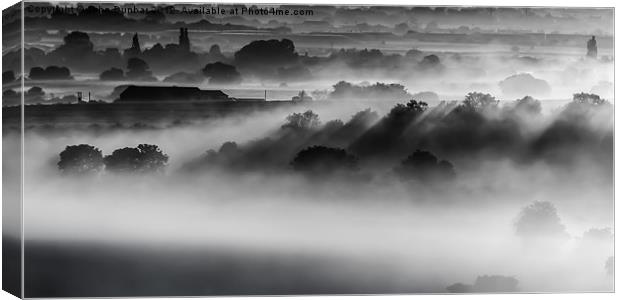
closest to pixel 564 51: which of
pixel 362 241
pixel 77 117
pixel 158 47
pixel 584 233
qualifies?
pixel 584 233

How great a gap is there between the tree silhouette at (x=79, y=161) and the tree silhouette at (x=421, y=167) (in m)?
2.39

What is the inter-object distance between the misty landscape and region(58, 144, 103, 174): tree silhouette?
0.04 feet

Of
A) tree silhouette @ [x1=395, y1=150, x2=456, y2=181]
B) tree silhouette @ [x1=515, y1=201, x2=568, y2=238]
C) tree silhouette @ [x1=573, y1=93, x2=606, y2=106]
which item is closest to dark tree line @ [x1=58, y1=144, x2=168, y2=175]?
tree silhouette @ [x1=395, y1=150, x2=456, y2=181]

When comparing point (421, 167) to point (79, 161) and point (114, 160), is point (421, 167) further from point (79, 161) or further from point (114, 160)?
point (79, 161)

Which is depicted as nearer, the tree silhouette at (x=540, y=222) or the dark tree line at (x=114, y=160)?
the dark tree line at (x=114, y=160)

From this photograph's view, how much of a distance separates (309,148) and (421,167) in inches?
36.2

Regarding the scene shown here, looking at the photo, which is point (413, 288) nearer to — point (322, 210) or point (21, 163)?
point (322, 210)

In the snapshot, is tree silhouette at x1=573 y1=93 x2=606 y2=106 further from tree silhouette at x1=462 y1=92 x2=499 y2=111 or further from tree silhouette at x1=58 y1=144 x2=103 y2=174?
tree silhouette at x1=58 y1=144 x2=103 y2=174

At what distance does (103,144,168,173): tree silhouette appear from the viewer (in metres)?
9.95

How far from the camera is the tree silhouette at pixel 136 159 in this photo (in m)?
9.95

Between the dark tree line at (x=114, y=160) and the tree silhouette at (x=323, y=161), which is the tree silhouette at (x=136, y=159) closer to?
the dark tree line at (x=114, y=160)

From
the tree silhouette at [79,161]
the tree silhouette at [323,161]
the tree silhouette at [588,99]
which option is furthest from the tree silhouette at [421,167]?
the tree silhouette at [79,161]

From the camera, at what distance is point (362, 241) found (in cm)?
1013

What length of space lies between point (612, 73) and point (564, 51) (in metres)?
0.43
